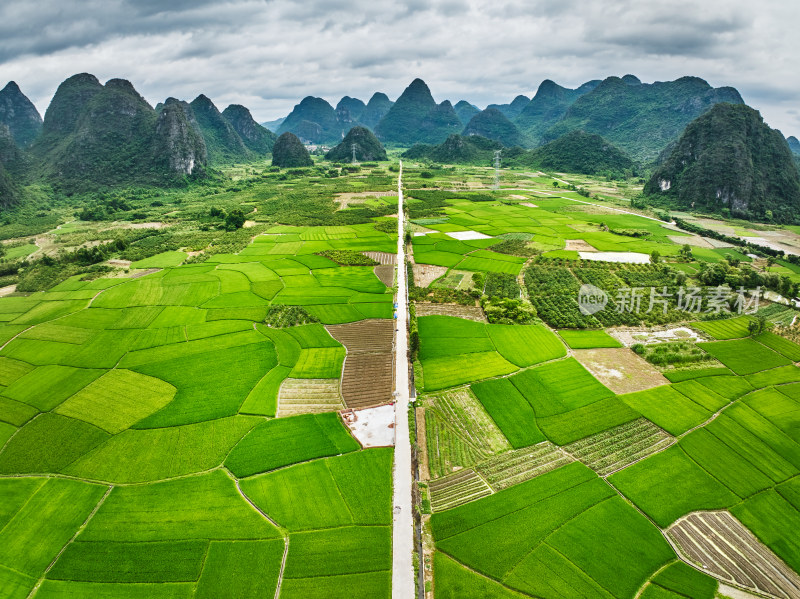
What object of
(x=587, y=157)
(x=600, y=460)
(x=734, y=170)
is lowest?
(x=600, y=460)

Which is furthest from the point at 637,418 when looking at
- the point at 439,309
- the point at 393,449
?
the point at 439,309

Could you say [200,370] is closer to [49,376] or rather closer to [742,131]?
[49,376]

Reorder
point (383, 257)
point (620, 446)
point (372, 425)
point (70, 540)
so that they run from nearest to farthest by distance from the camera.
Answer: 1. point (70, 540)
2. point (620, 446)
3. point (372, 425)
4. point (383, 257)

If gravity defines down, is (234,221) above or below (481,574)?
above

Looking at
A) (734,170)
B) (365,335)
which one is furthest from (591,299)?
(734,170)

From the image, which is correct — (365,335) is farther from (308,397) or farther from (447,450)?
(447,450)

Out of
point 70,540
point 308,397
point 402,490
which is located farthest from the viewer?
point 308,397

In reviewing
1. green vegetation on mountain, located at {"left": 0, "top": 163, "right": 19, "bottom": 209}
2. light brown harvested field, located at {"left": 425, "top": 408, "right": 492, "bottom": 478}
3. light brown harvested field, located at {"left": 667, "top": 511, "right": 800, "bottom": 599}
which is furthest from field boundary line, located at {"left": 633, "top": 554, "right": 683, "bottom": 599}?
green vegetation on mountain, located at {"left": 0, "top": 163, "right": 19, "bottom": 209}

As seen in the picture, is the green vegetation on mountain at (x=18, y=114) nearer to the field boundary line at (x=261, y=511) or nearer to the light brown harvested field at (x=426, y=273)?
the light brown harvested field at (x=426, y=273)

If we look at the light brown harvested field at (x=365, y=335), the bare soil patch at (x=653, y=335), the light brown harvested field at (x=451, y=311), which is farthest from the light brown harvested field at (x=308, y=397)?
the bare soil patch at (x=653, y=335)

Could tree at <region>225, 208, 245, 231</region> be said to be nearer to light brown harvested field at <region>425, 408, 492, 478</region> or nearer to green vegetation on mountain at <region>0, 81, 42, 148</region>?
light brown harvested field at <region>425, 408, 492, 478</region>
